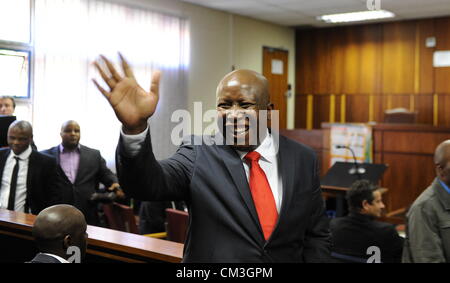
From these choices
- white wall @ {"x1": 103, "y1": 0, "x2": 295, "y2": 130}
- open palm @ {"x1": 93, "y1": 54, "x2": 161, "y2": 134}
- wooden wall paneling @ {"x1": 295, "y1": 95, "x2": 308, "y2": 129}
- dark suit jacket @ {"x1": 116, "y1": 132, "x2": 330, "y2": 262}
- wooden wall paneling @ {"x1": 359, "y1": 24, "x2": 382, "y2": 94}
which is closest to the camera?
open palm @ {"x1": 93, "y1": 54, "x2": 161, "y2": 134}

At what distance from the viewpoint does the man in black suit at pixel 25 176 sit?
10.9ft

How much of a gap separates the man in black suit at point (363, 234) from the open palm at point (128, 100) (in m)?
2.62

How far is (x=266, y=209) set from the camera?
158 cm

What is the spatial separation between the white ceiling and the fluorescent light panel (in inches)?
6.1

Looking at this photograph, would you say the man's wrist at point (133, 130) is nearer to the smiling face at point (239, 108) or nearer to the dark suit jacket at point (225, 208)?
the dark suit jacket at point (225, 208)

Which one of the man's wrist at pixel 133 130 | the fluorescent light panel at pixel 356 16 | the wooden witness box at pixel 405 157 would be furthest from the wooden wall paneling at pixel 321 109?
the man's wrist at pixel 133 130

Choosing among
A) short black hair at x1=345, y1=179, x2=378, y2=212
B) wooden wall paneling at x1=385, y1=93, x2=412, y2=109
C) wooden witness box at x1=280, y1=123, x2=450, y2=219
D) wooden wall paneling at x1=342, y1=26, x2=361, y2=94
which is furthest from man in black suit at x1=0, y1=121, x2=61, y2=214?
wooden wall paneling at x1=342, y1=26, x2=361, y2=94

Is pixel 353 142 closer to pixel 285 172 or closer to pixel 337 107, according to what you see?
pixel 337 107

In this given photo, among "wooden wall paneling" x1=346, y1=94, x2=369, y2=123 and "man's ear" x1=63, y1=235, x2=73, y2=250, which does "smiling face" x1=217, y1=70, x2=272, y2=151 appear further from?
"wooden wall paneling" x1=346, y1=94, x2=369, y2=123

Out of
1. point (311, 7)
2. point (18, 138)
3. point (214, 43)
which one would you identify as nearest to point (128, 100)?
point (18, 138)

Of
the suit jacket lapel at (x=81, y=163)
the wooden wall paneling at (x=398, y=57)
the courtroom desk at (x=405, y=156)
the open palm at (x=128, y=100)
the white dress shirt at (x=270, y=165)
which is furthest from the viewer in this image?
the wooden wall paneling at (x=398, y=57)

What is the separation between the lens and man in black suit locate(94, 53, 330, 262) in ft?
4.97

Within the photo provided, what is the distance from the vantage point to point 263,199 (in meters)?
1.59

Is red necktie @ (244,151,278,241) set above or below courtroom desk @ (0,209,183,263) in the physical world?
above
